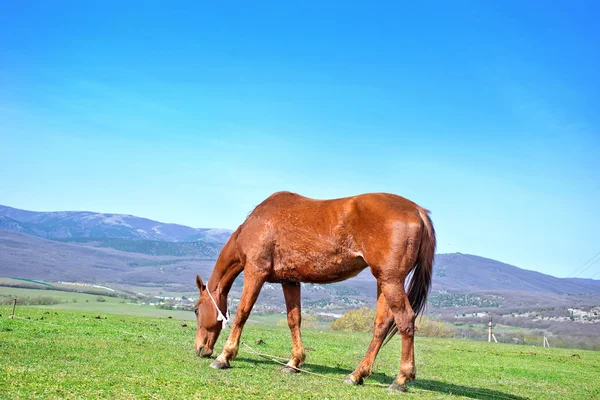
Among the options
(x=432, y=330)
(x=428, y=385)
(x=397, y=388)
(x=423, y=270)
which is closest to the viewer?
(x=397, y=388)

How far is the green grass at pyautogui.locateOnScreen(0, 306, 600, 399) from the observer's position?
782 cm

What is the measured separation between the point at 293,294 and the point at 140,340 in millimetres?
4471

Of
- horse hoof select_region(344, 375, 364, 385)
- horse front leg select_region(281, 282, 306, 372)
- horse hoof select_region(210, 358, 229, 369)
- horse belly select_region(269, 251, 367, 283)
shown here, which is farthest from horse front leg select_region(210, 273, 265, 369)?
horse hoof select_region(344, 375, 364, 385)

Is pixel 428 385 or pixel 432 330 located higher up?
pixel 428 385

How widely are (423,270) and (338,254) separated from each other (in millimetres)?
1493

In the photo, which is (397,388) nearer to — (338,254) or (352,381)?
(352,381)

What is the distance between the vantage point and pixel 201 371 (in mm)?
9898

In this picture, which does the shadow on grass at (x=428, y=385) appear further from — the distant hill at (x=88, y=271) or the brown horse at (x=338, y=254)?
the distant hill at (x=88, y=271)

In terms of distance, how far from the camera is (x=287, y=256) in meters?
11.0

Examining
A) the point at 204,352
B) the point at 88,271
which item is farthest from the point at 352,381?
the point at 88,271

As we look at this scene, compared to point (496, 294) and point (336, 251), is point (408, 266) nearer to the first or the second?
point (336, 251)

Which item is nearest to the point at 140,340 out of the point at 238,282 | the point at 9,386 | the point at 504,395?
the point at 9,386

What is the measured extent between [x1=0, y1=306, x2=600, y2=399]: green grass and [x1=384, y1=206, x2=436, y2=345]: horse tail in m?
1.45

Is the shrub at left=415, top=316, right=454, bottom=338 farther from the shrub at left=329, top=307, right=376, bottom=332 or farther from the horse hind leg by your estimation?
the horse hind leg
